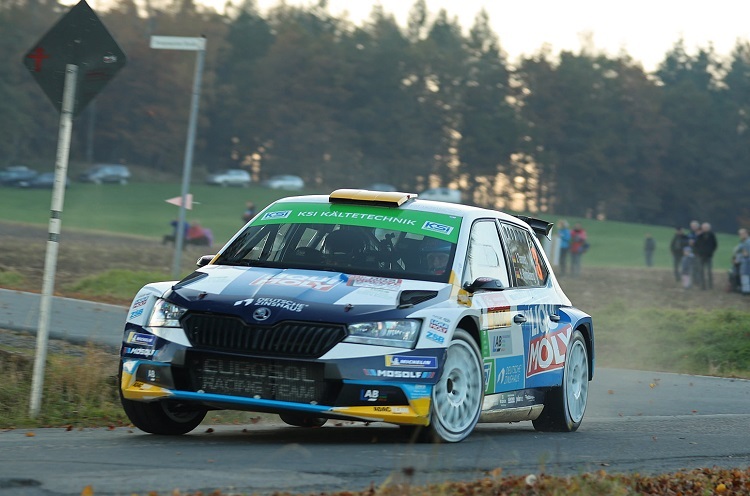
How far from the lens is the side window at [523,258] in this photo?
9.95 m

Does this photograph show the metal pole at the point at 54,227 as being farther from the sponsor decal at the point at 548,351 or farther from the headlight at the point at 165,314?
the sponsor decal at the point at 548,351

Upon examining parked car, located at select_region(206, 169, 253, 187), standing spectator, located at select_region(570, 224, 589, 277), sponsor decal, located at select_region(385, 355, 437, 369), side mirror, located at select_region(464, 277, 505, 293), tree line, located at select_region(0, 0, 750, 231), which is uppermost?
tree line, located at select_region(0, 0, 750, 231)

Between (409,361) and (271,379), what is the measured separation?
83cm

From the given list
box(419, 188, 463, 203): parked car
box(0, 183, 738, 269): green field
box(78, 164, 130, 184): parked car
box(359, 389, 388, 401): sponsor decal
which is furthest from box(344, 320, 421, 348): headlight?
box(419, 188, 463, 203): parked car

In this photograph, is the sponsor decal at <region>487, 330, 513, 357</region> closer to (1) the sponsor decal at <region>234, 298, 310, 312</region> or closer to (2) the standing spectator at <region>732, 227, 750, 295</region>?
(1) the sponsor decal at <region>234, 298, 310, 312</region>

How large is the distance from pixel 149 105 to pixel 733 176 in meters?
56.1

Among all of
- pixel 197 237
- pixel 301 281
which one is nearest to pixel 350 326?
pixel 301 281

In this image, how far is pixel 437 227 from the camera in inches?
357

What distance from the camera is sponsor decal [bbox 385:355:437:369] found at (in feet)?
25.3

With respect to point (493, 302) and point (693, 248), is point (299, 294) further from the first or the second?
point (693, 248)

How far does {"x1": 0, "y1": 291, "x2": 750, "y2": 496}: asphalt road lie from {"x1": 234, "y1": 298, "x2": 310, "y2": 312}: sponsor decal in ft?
2.67

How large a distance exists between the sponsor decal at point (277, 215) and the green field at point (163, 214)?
47.0 m

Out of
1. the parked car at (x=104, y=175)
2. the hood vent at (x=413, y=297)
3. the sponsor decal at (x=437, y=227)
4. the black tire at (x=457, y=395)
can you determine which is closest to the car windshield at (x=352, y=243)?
the sponsor decal at (x=437, y=227)

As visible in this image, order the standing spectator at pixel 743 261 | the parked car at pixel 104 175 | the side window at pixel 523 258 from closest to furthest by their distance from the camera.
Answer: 1. the side window at pixel 523 258
2. the standing spectator at pixel 743 261
3. the parked car at pixel 104 175
